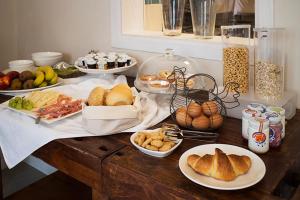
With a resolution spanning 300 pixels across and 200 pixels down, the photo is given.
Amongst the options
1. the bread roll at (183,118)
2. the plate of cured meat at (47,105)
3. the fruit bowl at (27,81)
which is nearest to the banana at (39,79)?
the fruit bowl at (27,81)

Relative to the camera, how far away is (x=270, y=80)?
2.92 feet

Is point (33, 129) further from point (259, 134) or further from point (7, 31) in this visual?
point (7, 31)

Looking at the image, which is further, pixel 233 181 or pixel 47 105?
pixel 47 105

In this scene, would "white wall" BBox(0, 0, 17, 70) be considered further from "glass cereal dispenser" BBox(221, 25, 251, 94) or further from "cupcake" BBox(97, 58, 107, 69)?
"glass cereal dispenser" BBox(221, 25, 251, 94)

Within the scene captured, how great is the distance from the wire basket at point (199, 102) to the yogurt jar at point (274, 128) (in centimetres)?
14

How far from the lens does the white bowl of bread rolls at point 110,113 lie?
79cm

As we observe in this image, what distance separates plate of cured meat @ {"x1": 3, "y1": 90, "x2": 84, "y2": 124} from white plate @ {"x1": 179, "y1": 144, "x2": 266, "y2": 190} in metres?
0.40

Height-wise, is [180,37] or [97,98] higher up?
[180,37]

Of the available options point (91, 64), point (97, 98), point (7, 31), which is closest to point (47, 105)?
point (97, 98)

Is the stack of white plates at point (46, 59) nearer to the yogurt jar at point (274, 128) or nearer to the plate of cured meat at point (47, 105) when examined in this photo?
the plate of cured meat at point (47, 105)

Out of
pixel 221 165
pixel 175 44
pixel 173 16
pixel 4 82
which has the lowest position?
pixel 221 165

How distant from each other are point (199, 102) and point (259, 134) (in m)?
0.19

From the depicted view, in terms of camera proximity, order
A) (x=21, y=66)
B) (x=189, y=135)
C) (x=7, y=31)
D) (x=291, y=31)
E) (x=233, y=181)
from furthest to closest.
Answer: (x=7, y=31)
(x=21, y=66)
(x=291, y=31)
(x=189, y=135)
(x=233, y=181)

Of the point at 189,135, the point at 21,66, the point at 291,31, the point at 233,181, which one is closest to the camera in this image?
the point at 233,181
